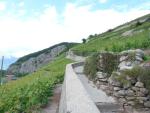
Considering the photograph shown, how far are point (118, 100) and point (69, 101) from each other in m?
7.02

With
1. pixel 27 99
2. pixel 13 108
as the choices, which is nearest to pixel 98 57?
pixel 27 99

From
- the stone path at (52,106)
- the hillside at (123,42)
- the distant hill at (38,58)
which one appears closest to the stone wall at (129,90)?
the stone path at (52,106)

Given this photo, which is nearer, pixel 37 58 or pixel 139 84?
pixel 139 84

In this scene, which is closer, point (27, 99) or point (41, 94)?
point (27, 99)

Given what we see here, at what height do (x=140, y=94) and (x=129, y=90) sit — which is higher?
(x=129, y=90)

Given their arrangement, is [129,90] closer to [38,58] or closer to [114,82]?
→ [114,82]

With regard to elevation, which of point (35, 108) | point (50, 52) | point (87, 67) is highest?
point (50, 52)

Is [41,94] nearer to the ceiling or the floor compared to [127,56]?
nearer to the floor

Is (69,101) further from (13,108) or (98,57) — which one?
(98,57)

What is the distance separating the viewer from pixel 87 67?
2394cm

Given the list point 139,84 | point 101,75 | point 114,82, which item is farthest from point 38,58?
point 139,84

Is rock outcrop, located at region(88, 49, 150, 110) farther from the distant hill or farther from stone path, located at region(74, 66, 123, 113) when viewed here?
the distant hill

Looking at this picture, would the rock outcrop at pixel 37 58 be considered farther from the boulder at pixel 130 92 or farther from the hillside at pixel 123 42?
the boulder at pixel 130 92

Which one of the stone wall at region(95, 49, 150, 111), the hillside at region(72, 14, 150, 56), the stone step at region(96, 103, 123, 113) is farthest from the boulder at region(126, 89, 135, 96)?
the hillside at region(72, 14, 150, 56)
